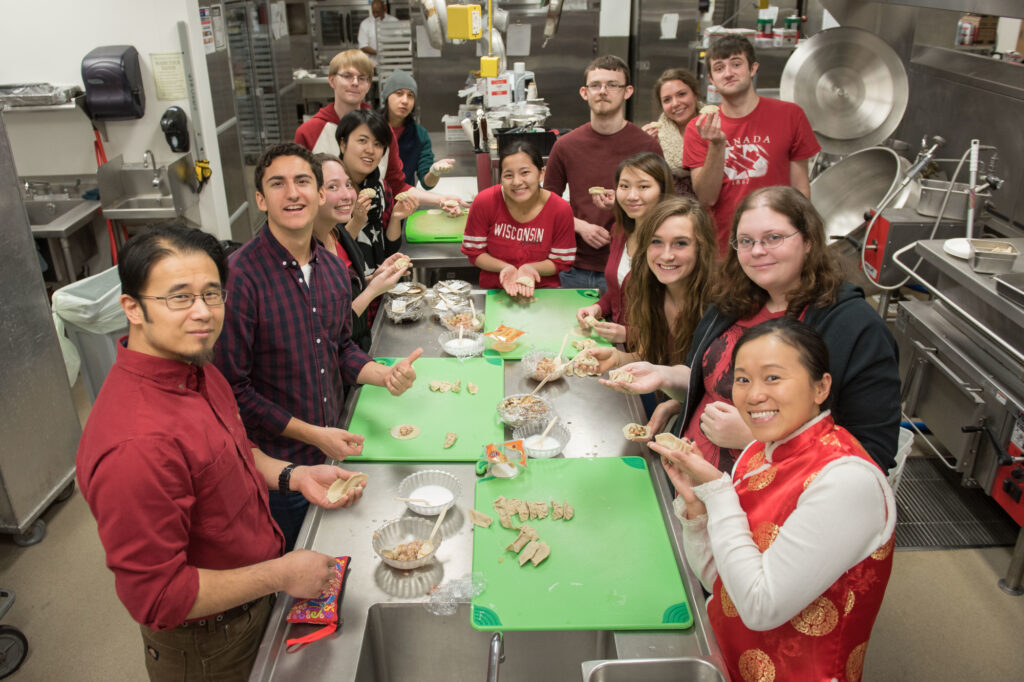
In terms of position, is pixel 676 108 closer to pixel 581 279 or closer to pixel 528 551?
pixel 581 279

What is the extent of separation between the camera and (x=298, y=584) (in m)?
1.74

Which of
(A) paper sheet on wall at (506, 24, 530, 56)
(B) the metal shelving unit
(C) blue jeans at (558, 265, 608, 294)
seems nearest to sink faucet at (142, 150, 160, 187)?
(B) the metal shelving unit

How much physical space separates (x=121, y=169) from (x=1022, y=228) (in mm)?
6202

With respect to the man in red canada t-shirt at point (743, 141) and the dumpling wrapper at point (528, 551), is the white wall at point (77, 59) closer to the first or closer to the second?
the man in red canada t-shirt at point (743, 141)

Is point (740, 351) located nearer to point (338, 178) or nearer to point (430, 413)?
point (430, 413)

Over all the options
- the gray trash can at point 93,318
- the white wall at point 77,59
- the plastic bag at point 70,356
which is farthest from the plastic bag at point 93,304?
the white wall at point 77,59

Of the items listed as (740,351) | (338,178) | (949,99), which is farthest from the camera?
(949,99)

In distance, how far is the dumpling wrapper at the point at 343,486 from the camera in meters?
2.11

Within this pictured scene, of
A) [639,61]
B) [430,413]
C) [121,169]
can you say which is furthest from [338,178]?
[639,61]

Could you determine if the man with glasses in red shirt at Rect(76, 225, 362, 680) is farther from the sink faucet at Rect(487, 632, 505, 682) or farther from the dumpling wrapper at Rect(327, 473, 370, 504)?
the sink faucet at Rect(487, 632, 505, 682)

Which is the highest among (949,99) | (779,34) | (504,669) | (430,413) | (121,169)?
(779,34)

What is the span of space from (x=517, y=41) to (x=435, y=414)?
6.00 m

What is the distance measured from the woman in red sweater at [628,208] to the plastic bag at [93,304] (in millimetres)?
2723

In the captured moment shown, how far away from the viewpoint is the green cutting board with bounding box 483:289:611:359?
124 inches
